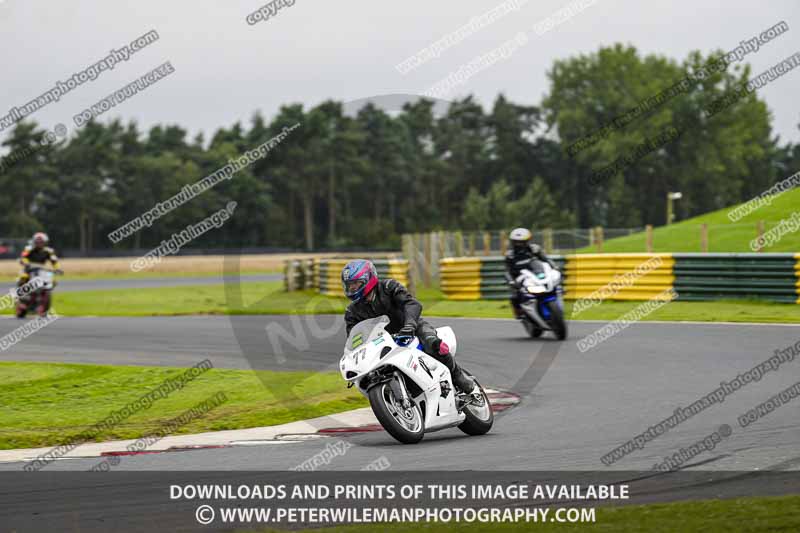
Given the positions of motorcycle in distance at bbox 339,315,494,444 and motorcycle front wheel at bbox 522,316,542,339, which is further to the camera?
motorcycle front wheel at bbox 522,316,542,339

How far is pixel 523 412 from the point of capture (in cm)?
1113

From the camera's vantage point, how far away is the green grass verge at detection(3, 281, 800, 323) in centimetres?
2258

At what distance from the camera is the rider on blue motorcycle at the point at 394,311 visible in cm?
946

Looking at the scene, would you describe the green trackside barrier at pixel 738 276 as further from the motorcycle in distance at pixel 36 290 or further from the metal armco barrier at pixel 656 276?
the motorcycle in distance at pixel 36 290

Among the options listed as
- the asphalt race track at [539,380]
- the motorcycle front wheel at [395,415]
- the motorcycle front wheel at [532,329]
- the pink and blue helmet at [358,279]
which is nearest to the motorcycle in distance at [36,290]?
the asphalt race track at [539,380]

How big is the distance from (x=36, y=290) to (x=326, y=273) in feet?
33.3

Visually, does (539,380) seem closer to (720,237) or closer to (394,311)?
(394,311)

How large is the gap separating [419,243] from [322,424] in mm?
24291

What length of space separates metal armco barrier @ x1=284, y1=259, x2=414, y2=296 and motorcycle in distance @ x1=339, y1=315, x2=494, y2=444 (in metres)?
19.8

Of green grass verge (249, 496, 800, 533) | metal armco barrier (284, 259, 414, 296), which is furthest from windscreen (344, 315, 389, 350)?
metal armco barrier (284, 259, 414, 296)

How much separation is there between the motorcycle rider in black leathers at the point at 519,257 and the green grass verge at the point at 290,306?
14.1 ft

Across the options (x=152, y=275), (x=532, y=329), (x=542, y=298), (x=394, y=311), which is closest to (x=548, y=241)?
(x=532, y=329)

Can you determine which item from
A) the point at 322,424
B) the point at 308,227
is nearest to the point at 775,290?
the point at 322,424

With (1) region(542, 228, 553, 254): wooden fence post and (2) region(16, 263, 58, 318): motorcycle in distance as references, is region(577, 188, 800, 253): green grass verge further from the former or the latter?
(2) region(16, 263, 58, 318): motorcycle in distance
